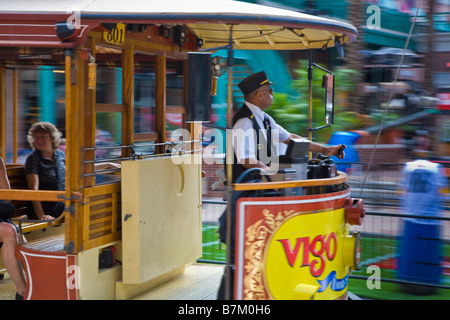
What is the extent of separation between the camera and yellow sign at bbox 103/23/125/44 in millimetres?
4598

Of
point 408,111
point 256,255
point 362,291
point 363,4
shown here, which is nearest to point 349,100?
point 363,4

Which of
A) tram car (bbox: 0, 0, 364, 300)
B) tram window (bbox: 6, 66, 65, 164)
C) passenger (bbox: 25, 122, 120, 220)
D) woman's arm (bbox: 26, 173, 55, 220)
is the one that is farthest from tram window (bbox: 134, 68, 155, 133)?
woman's arm (bbox: 26, 173, 55, 220)

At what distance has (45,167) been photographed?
19.2 ft

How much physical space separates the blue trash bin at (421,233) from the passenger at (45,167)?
11.8ft

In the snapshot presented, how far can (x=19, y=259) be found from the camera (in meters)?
4.64

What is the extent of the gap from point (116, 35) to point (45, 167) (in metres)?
1.77

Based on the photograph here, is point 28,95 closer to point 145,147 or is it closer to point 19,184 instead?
point 19,184

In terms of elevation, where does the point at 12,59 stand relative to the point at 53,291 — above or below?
above

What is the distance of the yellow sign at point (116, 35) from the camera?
460 cm

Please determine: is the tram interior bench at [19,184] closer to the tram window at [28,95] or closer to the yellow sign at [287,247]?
the tram window at [28,95]

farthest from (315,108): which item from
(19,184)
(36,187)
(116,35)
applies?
(116,35)

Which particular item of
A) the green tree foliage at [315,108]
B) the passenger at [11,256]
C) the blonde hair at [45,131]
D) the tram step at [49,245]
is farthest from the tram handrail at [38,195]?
the green tree foliage at [315,108]
